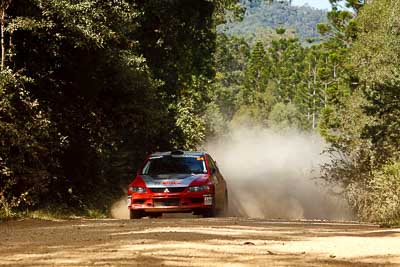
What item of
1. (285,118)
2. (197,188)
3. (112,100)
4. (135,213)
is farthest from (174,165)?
(285,118)

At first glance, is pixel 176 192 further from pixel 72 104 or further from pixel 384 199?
pixel 384 199

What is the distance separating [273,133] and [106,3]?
107 meters

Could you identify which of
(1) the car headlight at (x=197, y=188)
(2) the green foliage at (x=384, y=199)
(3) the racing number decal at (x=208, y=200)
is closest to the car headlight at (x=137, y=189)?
(1) the car headlight at (x=197, y=188)

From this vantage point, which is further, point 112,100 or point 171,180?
point 112,100

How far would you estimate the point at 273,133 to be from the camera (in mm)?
127625

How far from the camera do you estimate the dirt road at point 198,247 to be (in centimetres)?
823

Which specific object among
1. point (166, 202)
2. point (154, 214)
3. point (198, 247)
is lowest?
point (154, 214)

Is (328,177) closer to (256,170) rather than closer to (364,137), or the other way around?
(364,137)

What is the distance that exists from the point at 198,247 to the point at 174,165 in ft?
30.0

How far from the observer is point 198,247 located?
Result: 928 centimetres

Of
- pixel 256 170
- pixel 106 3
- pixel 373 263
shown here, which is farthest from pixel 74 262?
pixel 256 170

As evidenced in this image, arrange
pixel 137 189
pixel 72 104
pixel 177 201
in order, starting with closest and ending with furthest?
pixel 177 201
pixel 137 189
pixel 72 104

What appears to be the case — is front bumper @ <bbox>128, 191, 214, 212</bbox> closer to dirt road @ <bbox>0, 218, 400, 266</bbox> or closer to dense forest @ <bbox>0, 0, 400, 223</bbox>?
dense forest @ <bbox>0, 0, 400, 223</bbox>

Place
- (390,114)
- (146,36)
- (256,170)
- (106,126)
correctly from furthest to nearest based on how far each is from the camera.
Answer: (256,170), (146,36), (390,114), (106,126)
